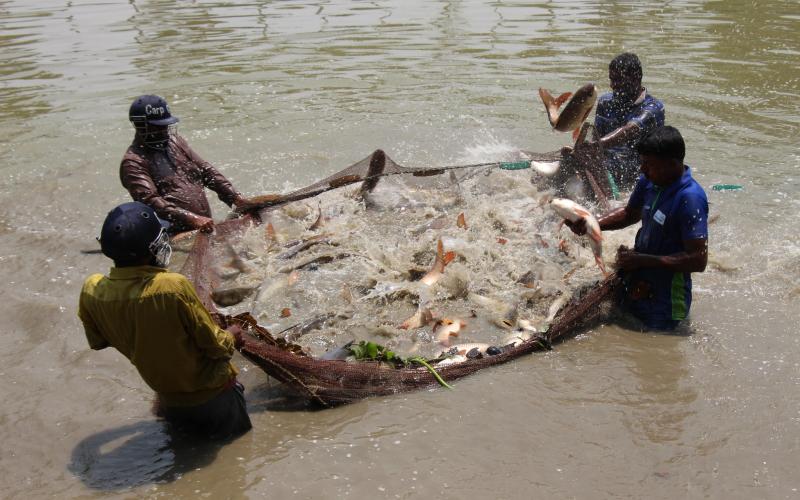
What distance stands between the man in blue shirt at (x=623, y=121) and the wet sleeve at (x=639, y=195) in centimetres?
168

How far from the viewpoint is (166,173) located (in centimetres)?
712

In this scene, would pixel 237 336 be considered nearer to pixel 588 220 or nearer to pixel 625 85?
pixel 588 220

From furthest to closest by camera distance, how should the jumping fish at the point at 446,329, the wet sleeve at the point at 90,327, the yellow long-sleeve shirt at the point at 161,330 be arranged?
the jumping fish at the point at 446,329
the wet sleeve at the point at 90,327
the yellow long-sleeve shirt at the point at 161,330

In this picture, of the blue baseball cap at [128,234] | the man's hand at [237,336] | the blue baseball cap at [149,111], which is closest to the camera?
the blue baseball cap at [128,234]

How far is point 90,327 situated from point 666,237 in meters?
3.95

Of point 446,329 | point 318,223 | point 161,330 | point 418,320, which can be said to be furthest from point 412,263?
point 161,330

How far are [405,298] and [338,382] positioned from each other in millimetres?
1712

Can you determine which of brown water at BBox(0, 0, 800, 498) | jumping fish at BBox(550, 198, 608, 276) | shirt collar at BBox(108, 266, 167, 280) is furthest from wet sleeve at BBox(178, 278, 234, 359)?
jumping fish at BBox(550, 198, 608, 276)

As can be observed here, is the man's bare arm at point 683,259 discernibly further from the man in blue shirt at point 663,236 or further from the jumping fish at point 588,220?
the jumping fish at point 588,220

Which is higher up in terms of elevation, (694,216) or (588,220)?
(694,216)

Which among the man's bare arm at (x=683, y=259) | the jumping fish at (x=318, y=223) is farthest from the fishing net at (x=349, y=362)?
the jumping fish at (x=318, y=223)

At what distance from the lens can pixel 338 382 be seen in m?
4.63

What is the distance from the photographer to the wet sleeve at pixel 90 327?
3.91 meters

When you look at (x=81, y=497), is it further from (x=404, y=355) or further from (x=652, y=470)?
(x=652, y=470)
